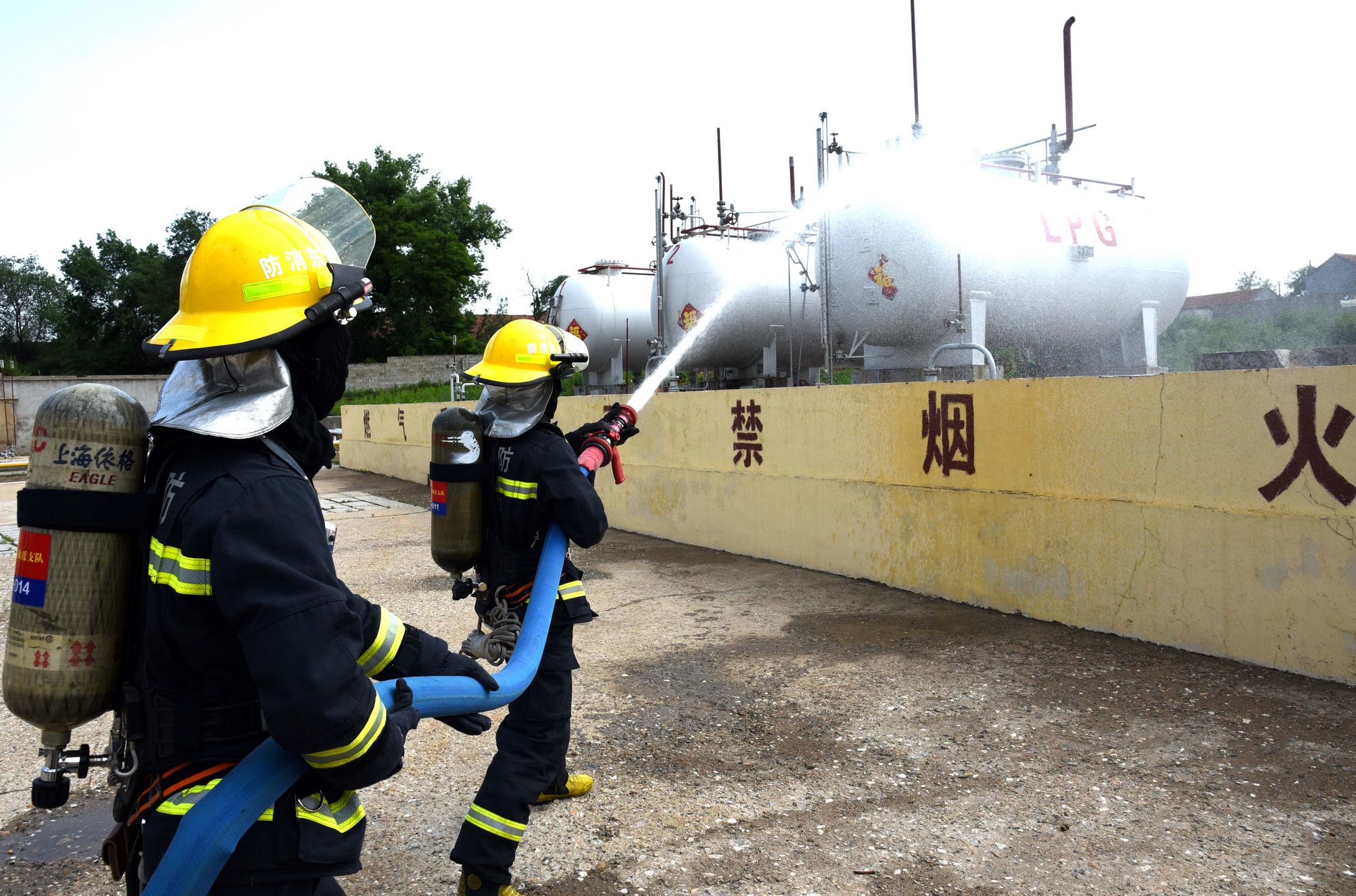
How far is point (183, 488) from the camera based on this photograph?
1.62 m

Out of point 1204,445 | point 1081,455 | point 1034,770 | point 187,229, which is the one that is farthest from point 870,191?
point 187,229

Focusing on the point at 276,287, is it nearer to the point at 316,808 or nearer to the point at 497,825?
the point at 316,808

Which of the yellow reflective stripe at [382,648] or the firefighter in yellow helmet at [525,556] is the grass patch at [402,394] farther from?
the yellow reflective stripe at [382,648]

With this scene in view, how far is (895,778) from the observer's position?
12.2ft

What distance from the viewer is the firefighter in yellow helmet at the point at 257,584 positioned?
1511 millimetres

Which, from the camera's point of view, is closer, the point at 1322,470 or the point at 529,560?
the point at 529,560

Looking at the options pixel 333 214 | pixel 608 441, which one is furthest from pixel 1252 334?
pixel 333 214

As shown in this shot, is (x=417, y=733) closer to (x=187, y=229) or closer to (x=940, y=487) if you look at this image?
(x=940, y=487)

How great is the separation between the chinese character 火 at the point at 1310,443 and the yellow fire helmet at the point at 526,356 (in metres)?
3.60

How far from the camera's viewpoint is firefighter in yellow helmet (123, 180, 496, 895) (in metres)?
1.51

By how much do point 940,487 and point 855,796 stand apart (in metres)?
3.43

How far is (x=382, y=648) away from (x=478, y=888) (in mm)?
1320

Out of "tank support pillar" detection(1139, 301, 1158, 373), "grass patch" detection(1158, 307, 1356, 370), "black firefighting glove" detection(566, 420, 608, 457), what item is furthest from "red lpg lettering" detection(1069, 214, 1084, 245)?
"black firefighting glove" detection(566, 420, 608, 457)

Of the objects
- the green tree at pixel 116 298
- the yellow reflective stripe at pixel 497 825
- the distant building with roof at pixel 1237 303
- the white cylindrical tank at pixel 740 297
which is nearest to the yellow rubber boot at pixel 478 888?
the yellow reflective stripe at pixel 497 825
